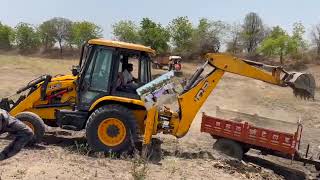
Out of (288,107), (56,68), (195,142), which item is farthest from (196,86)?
(56,68)

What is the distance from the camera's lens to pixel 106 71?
38.5 ft

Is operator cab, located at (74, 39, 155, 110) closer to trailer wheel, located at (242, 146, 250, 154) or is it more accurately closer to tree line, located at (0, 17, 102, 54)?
trailer wheel, located at (242, 146, 250, 154)

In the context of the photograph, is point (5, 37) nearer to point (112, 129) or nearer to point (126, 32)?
point (126, 32)

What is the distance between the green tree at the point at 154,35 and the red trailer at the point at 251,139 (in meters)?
31.7

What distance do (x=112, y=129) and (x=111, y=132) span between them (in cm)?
7

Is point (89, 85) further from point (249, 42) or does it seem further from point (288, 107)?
point (249, 42)

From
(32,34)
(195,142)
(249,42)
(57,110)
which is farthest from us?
(32,34)

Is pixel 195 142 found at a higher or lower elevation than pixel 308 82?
lower

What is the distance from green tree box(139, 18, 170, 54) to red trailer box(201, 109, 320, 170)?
3175cm

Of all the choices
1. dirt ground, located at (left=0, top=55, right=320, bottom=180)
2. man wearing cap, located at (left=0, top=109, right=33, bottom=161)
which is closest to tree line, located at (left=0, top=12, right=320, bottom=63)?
dirt ground, located at (left=0, top=55, right=320, bottom=180)

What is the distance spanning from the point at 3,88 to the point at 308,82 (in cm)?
1629

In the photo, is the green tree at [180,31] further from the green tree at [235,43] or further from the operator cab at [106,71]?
the operator cab at [106,71]

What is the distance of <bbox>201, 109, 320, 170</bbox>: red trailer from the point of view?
12.8 m

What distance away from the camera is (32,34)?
173 feet
